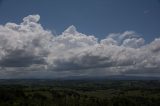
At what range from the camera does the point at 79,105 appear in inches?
6555

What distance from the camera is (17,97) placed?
6895 inches

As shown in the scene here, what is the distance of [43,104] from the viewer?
16588 cm

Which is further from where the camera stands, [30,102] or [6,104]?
[30,102]

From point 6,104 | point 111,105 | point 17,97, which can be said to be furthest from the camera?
point 17,97

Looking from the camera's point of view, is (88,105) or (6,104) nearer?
(6,104)

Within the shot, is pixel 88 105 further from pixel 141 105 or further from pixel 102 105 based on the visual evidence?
pixel 141 105

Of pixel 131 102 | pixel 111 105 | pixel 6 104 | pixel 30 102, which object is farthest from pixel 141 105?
pixel 6 104

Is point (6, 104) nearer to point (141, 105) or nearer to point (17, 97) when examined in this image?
point (17, 97)

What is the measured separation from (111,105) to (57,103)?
33.1m

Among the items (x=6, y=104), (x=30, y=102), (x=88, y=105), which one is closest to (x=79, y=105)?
(x=88, y=105)

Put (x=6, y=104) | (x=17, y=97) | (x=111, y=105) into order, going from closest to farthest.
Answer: (x=6, y=104) < (x=111, y=105) < (x=17, y=97)

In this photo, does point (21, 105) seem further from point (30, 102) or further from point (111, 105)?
point (111, 105)

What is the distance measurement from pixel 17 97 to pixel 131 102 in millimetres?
70246

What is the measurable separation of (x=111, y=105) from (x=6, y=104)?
2323 inches
